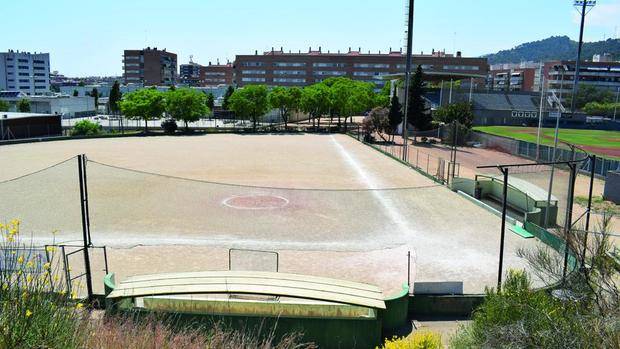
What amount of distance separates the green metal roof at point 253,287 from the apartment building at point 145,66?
178 metres

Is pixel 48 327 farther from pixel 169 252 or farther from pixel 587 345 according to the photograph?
pixel 169 252

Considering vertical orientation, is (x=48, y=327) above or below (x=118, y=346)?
above

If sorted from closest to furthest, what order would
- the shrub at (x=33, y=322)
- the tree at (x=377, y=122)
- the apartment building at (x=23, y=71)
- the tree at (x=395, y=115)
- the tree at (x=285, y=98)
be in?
the shrub at (x=33, y=322)
the tree at (x=377, y=122)
the tree at (x=395, y=115)
the tree at (x=285, y=98)
the apartment building at (x=23, y=71)

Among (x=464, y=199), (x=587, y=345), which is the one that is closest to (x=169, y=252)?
(x=587, y=345)

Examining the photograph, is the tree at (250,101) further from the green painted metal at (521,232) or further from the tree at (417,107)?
the green painted metal at (521,232)

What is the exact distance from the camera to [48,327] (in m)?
5.83

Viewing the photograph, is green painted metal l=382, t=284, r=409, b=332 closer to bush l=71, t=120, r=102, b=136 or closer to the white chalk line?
the white chalk line

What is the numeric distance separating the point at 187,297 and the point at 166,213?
1183 centimetres

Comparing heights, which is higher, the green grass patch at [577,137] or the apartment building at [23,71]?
the apartment building at [23,71]

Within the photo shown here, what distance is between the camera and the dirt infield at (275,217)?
56.8 feet

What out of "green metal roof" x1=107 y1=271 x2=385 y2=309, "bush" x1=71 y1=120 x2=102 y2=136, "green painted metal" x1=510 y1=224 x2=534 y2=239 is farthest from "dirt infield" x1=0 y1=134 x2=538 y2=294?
"bush" x1=71 y1=120 x2=102 y2=136

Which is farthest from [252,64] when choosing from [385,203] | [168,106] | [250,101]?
[385,203]

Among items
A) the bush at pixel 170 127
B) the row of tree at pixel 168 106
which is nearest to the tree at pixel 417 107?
the row of tree at pixel 168 106

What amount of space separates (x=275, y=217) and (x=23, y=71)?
197 metres
